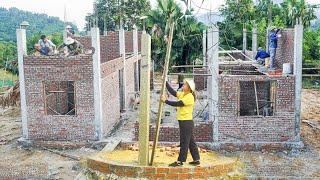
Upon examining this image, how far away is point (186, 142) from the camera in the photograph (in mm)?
6934

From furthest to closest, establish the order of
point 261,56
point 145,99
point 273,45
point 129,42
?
point 129,42 → point 261,56 → point 273,45 → point 145,99

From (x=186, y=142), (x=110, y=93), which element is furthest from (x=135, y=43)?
(x=186, y=142)

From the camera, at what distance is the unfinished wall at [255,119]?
14750 mm

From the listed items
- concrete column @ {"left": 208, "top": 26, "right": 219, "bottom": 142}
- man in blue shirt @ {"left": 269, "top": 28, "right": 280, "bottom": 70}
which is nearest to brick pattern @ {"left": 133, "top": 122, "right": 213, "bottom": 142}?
concrete column @ {"left": 208, "top": 26, "right": 219, "bottom": 142}

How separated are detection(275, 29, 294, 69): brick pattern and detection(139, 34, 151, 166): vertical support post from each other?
393 inches

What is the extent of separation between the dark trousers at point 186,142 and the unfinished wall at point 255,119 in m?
7.87

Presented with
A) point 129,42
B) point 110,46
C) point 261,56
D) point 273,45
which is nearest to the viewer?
point 273,45

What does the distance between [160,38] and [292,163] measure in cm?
1693

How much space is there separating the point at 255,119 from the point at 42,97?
7.26 meters

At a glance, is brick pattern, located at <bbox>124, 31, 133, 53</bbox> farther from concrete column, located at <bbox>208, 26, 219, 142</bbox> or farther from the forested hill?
the forested hill

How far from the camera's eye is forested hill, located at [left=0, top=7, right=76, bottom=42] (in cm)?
8050

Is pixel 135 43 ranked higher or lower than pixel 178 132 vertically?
higher

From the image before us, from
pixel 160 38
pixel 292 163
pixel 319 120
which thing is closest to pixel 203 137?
pixel 292 163

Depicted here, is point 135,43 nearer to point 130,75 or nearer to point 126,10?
point 130,75
